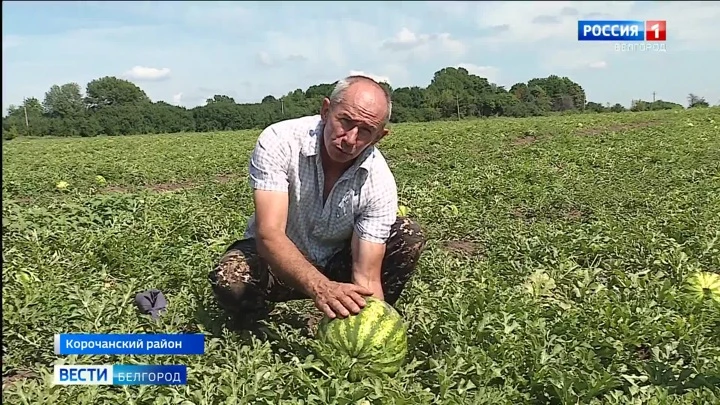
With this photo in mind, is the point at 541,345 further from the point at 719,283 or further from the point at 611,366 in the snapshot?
the point at 719,283

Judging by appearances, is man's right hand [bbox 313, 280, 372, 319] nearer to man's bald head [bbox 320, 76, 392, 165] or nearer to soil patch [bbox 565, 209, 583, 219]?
man's bald head [bbox 320, 76, 392, 165]

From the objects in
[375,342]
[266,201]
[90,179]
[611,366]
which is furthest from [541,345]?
[90,179]

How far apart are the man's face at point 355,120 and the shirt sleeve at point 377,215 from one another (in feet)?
0.98

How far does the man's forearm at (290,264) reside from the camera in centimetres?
298

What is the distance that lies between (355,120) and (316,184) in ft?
1.58

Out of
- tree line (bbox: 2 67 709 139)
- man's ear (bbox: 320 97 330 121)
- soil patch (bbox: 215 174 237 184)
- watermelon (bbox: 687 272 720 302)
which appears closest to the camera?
man's ear (bbox: 320 97 330 121)

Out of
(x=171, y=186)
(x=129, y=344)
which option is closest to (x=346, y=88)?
(x=129, y=344)

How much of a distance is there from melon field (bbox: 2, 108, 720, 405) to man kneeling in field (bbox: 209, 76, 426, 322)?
25cm

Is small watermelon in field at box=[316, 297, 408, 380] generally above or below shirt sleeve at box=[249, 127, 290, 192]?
below

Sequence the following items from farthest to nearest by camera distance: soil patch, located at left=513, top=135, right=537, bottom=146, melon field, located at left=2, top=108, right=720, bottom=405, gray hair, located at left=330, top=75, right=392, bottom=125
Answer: soil patch, located at left=513, top=135, right=537, bottom=146, gray hair, located at left=330, top=75, right=392, bottom=125, melon field, located at left=2, top=108, right=720, bottom=405

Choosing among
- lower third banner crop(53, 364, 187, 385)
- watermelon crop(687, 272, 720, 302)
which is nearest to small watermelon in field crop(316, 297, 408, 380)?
lower third banner crop(53, 364, 187, 385)

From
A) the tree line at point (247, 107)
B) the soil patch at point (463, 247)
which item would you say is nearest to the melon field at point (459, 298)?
the soil patch at point (463, 247)

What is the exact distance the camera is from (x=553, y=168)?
1027 cm

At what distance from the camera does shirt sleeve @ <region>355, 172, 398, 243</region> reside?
3369 millimetres
